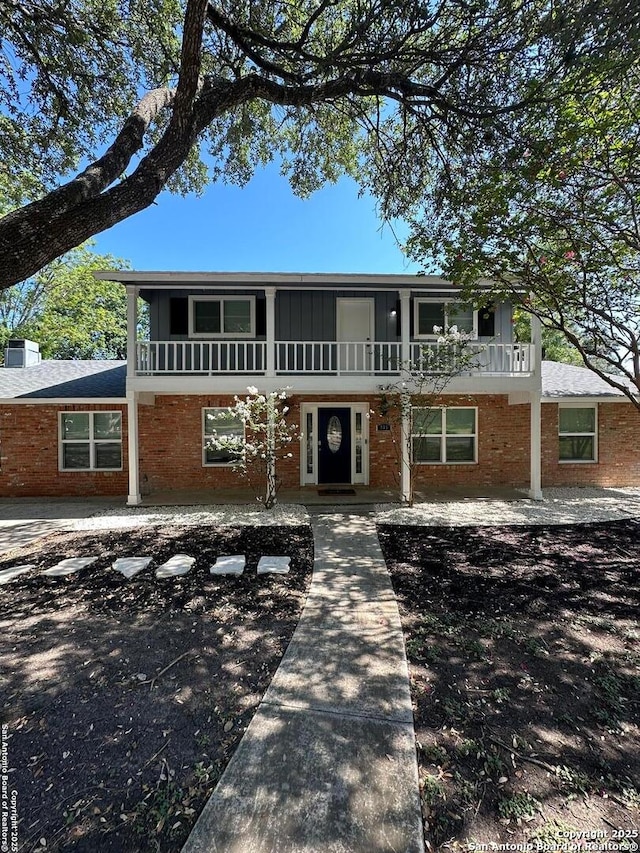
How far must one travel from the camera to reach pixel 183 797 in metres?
1.89

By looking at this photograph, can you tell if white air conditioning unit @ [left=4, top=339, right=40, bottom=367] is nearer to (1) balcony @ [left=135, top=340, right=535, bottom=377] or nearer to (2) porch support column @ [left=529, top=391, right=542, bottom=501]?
(1) balcony @ [left=135, top=340, right=535, bottom=377]

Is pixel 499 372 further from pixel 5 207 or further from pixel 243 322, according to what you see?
pixel 5 207

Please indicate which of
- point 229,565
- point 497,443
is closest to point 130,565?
point 229,565

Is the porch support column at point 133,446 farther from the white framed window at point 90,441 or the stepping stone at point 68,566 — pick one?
the stepping stone at point 68,566

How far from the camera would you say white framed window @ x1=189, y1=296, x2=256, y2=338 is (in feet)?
32.6

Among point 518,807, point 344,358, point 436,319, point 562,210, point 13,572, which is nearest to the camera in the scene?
point 518,807

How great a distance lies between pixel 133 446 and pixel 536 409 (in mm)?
9424

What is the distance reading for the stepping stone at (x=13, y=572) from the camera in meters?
4.67

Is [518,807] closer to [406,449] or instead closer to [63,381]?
[406,449]

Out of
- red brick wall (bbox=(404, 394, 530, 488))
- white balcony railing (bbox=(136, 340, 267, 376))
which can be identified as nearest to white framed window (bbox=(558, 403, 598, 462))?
red brick wall (bbox=(404, 394, 530, 488))

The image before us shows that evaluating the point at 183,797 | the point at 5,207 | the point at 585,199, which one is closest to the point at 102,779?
the point at 183,797

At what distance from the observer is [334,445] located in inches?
412

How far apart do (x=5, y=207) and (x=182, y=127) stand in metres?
17.2

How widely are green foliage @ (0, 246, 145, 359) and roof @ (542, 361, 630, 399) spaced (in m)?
20.0
